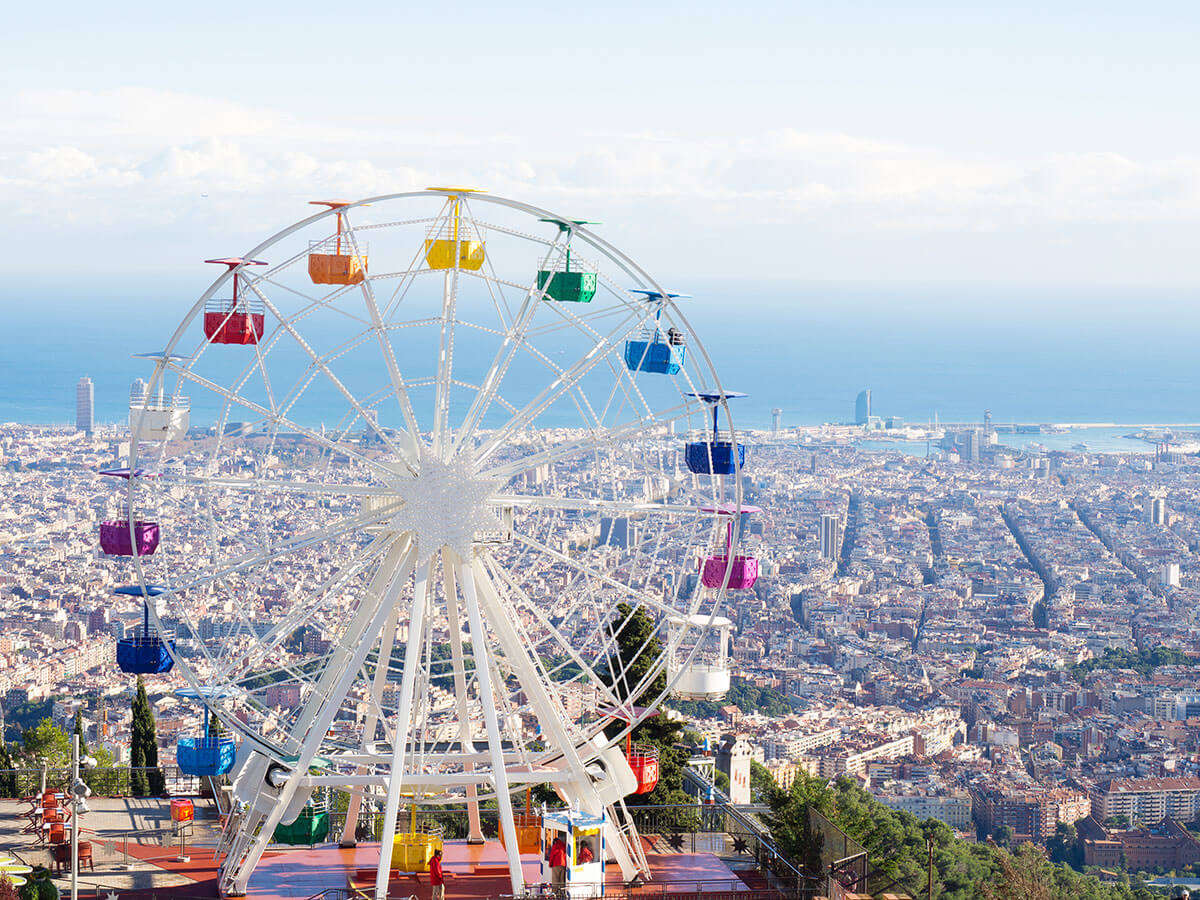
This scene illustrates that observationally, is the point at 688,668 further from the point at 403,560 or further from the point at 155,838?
the point at 155,838

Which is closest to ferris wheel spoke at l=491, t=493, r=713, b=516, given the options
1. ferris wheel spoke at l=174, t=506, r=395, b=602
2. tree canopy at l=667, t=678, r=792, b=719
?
ferris wheel spoke at l=174, t=506, r=395, b=602

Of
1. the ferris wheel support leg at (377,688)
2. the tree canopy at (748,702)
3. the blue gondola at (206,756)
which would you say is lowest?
the tree canopy at (748,702)

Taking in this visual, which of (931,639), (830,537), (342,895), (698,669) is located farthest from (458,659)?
(830,537)

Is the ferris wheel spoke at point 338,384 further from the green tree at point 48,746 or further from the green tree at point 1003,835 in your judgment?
the green tree at point 1003,835

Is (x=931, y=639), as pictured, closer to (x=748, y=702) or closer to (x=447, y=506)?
(x=748, y=702)

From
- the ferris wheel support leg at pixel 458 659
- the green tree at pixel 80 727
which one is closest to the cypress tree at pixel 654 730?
the ferris wheel support leg at pixel 458 659

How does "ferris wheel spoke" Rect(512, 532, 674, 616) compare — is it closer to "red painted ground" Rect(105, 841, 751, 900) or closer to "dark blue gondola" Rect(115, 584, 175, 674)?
"red painted ground" Rect(105, 841, 751, 900)
